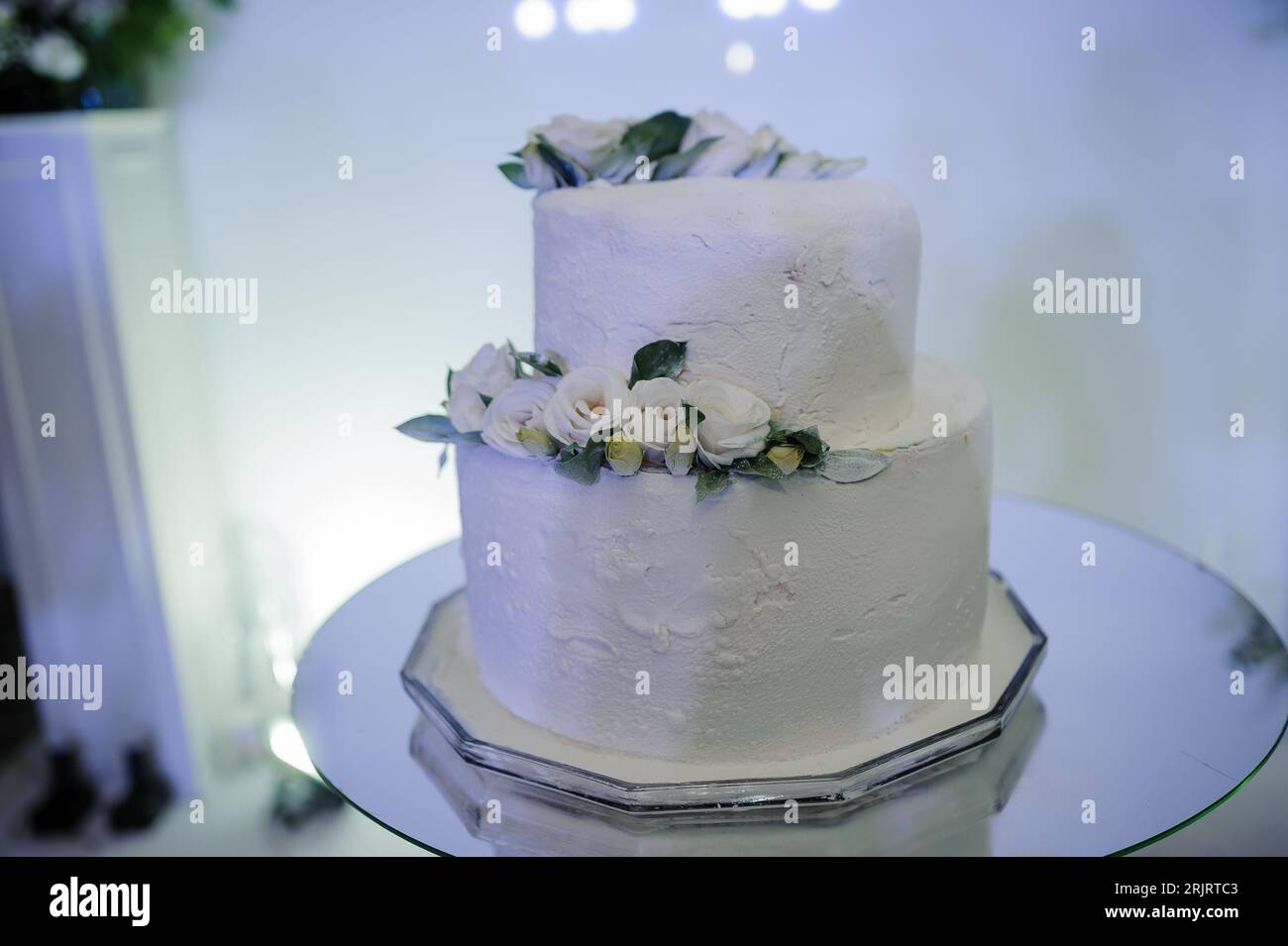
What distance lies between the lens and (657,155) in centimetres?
129

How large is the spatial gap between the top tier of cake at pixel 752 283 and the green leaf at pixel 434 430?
16 centimetres

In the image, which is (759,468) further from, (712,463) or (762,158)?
(762,158)

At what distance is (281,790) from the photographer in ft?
8.07

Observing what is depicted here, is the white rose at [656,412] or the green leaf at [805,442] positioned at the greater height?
the white rose at [656,412]

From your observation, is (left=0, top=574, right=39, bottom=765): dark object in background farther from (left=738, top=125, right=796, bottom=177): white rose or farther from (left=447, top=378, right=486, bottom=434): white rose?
(left=738, top=125, right=796, bottom=177): white rose

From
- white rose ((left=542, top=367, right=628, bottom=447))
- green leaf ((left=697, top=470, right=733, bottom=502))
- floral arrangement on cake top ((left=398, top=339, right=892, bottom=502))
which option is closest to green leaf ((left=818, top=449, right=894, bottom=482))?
floral arrangement on cake top ((left=398, top=339, right=892, bottom=502))

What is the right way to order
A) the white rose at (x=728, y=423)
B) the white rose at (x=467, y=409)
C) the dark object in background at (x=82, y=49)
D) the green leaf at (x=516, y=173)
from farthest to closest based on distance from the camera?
the dark object in background at (x=82, y=49) → the green leaf at (x=516, y=173) → the white rose at (x=467, y=409) → the white rose at (x=728, y=423)

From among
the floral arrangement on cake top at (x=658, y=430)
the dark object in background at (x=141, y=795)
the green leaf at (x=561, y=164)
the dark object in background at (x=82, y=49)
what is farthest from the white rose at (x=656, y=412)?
the dark object in background at (x=141, y=795)

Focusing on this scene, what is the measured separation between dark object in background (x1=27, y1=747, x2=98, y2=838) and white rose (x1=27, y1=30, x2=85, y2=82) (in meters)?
1.47

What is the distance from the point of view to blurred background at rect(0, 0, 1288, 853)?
2.14 metres

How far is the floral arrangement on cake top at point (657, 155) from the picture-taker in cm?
127

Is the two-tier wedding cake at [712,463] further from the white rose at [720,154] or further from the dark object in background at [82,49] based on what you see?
the dark object in background at [82,49]
